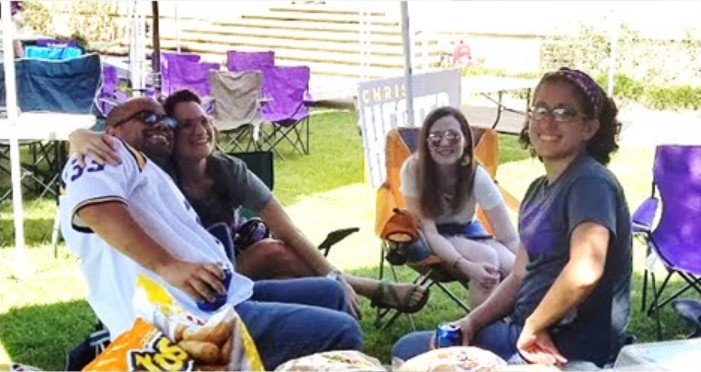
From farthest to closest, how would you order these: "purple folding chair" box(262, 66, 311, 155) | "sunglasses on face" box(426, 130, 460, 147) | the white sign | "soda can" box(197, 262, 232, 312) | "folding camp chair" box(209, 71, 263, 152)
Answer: "purple folding chair" box(262, 66, 311, 155)
"folding camp chair" box(209, 71, 263, 152)
the white sign
"sunglasses on face" box(426, 130, 460, 147)
"soda can" box(197, 262, 232, 312)

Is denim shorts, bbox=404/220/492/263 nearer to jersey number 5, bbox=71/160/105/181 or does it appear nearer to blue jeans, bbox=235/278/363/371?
blue jeans, bbox=235/278/363/371

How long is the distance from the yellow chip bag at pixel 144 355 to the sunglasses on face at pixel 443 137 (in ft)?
9.23

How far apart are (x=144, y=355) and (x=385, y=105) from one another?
4.87 meters

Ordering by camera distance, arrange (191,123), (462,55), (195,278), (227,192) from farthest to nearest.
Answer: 1. (462,55)
2. (227,192)
3. (191,123)
4. (195,278)

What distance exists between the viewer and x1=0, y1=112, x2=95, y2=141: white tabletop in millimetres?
5180

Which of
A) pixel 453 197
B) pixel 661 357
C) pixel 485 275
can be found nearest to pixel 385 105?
pixel 453 197

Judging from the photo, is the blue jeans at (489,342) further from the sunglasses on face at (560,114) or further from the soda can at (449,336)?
the sunglasses on face at (560,114)

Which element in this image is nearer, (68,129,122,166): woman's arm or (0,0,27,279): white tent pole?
(68,129,122,166): woman's arm

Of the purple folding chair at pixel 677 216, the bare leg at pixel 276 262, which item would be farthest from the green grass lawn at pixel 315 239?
the bare leg at pixel 276 262

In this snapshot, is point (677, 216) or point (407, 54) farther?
point (407, 54)

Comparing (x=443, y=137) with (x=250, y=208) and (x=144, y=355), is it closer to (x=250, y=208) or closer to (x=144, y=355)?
(x=250, y=208)

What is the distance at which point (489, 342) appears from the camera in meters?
2.64

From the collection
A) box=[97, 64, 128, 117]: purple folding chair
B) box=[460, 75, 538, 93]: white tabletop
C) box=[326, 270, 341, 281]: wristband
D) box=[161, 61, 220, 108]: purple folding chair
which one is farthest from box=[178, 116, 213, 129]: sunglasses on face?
box=[161, 61, 220, 108]: purple folding chair

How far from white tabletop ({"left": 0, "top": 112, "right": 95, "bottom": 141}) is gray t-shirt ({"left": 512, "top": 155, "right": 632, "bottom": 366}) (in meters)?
3.16
